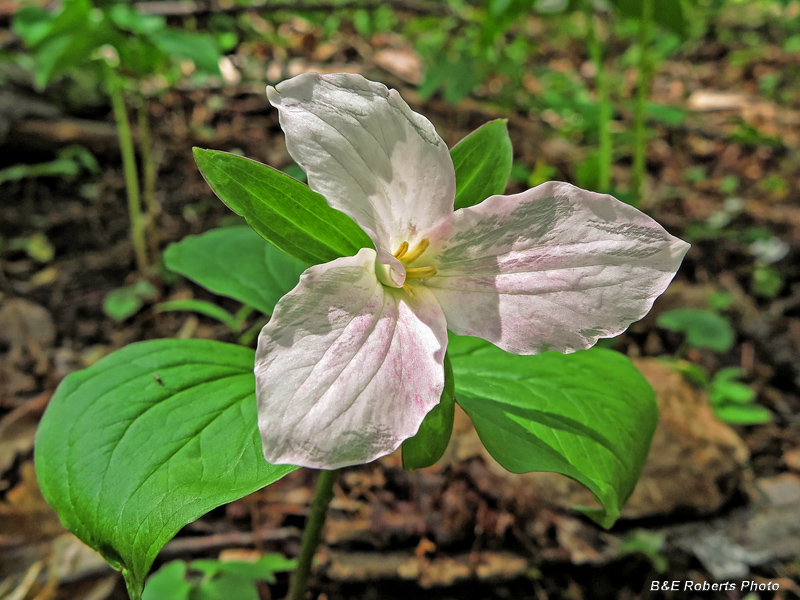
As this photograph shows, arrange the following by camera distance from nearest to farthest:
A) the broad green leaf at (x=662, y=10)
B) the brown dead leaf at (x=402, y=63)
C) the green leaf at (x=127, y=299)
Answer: the green leaf at (x=127, y=299) → the broad green leaf at (x=662, y=10) → the brown dead leaf at (x=402, y=63)

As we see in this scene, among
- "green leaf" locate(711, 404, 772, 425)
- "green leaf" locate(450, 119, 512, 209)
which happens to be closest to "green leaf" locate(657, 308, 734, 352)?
"green leaf" locate(711, 404, 772, 425)

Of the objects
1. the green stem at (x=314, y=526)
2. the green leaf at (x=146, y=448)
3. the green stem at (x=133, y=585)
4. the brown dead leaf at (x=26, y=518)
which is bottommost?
the brown dead leaf at (x=26, y=518)

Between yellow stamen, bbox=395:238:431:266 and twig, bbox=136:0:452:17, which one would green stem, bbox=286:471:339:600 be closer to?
yellow stamen, bbox=395:238:431:266

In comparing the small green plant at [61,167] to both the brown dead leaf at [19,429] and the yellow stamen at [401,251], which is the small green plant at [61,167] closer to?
the brown dead leaf at [19,429]

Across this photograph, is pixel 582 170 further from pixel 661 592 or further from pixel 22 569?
pixel 22 569

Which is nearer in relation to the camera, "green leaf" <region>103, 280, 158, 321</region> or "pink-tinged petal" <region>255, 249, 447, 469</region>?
"pink-tinged petal" <region>255, 249, 447, 469</region>

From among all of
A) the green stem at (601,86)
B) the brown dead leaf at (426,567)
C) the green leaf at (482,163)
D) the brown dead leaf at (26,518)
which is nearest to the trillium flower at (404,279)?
the green leaf at (482,163)

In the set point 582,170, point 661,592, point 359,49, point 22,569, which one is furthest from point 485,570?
point 359,49
